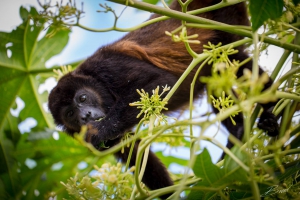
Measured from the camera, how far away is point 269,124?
125 inches

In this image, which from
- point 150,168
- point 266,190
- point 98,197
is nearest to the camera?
point 98,197

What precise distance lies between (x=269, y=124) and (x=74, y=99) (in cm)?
231

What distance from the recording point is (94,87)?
4754 mm

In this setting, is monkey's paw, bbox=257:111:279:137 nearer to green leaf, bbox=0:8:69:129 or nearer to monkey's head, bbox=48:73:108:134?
monkey's head, bbox=48:73:108:134

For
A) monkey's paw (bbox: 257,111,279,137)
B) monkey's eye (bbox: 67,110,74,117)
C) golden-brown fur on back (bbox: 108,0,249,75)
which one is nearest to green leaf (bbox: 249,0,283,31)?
monkey's paw (bbox: 257,111,279,137)

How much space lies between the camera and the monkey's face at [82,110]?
15.0ft

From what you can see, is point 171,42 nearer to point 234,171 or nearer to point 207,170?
point 207,170

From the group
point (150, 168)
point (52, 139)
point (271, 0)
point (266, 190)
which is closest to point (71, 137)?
point (52, 139)

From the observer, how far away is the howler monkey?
14.5ft

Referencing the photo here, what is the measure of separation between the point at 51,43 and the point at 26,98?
667 millimetres

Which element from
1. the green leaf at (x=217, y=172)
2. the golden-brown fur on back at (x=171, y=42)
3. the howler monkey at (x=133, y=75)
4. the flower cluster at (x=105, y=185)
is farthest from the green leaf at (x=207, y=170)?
the golden-brown fur on back at (x=171, y=42)

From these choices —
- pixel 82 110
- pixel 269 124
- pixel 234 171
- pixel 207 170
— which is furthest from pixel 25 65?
pixel 234 171

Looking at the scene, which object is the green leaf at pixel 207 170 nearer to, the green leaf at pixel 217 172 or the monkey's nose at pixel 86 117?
the green leaf at pixel 217 172

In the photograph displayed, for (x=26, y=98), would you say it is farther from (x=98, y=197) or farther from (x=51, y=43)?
(x=98, y=197)
